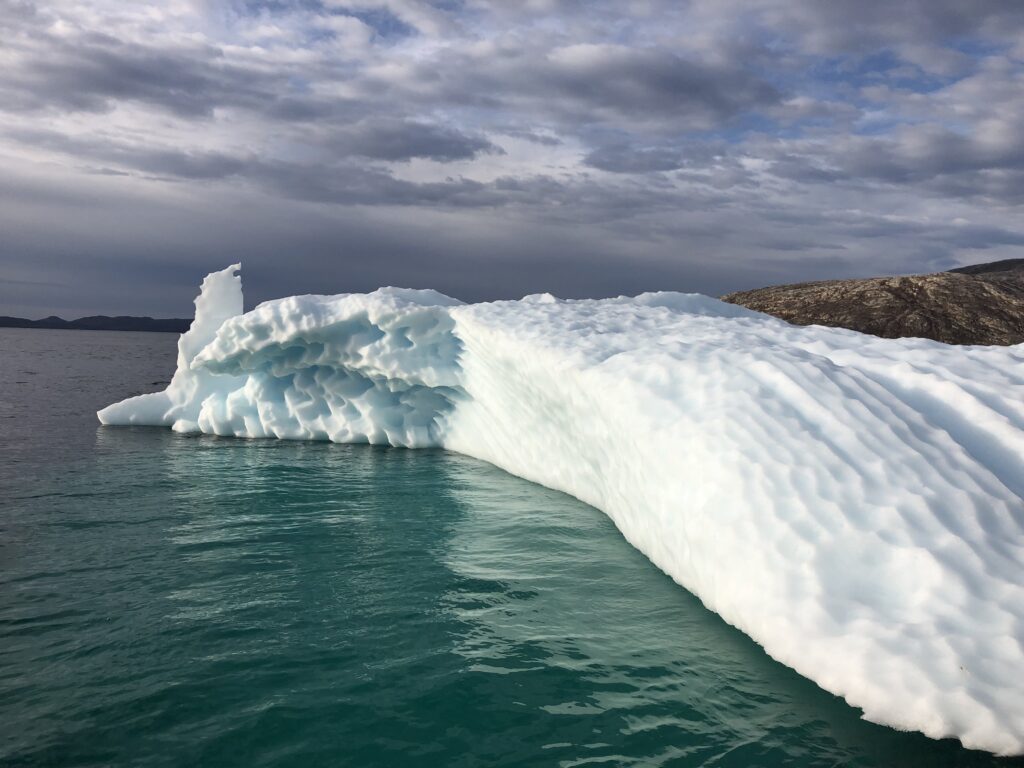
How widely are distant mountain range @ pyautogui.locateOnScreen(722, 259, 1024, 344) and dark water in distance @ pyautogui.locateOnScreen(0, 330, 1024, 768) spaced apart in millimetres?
17886

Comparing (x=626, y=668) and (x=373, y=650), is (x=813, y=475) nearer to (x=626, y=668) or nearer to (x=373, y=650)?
(x=626, y=668)

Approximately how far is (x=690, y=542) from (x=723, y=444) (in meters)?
0.85

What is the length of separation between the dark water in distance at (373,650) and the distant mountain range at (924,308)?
17.9m

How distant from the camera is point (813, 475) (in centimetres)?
538

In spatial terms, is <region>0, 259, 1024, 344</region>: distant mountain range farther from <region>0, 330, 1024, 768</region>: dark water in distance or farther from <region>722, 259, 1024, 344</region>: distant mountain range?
<region>0, 330, 1024, 768</region>: dark water in distance

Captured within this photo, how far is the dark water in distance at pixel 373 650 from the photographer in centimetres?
391

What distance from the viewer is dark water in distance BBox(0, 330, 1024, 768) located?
3.91 meters

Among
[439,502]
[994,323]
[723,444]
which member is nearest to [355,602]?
[723,444]

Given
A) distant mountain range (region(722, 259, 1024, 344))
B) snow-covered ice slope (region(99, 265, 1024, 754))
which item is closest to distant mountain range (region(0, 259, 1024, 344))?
distant mountain range (region(722, 259, 1024, 344))

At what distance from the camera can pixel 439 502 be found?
9773 mm

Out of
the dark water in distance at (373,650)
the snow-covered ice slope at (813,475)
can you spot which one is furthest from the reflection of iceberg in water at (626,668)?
the snow-covered ice slope at (813,475)

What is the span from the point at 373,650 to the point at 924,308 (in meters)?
23.0

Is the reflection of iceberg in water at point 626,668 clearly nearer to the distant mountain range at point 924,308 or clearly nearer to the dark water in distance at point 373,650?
the dark water in distance at point 373,650

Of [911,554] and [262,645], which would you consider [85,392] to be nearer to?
[262,645]
